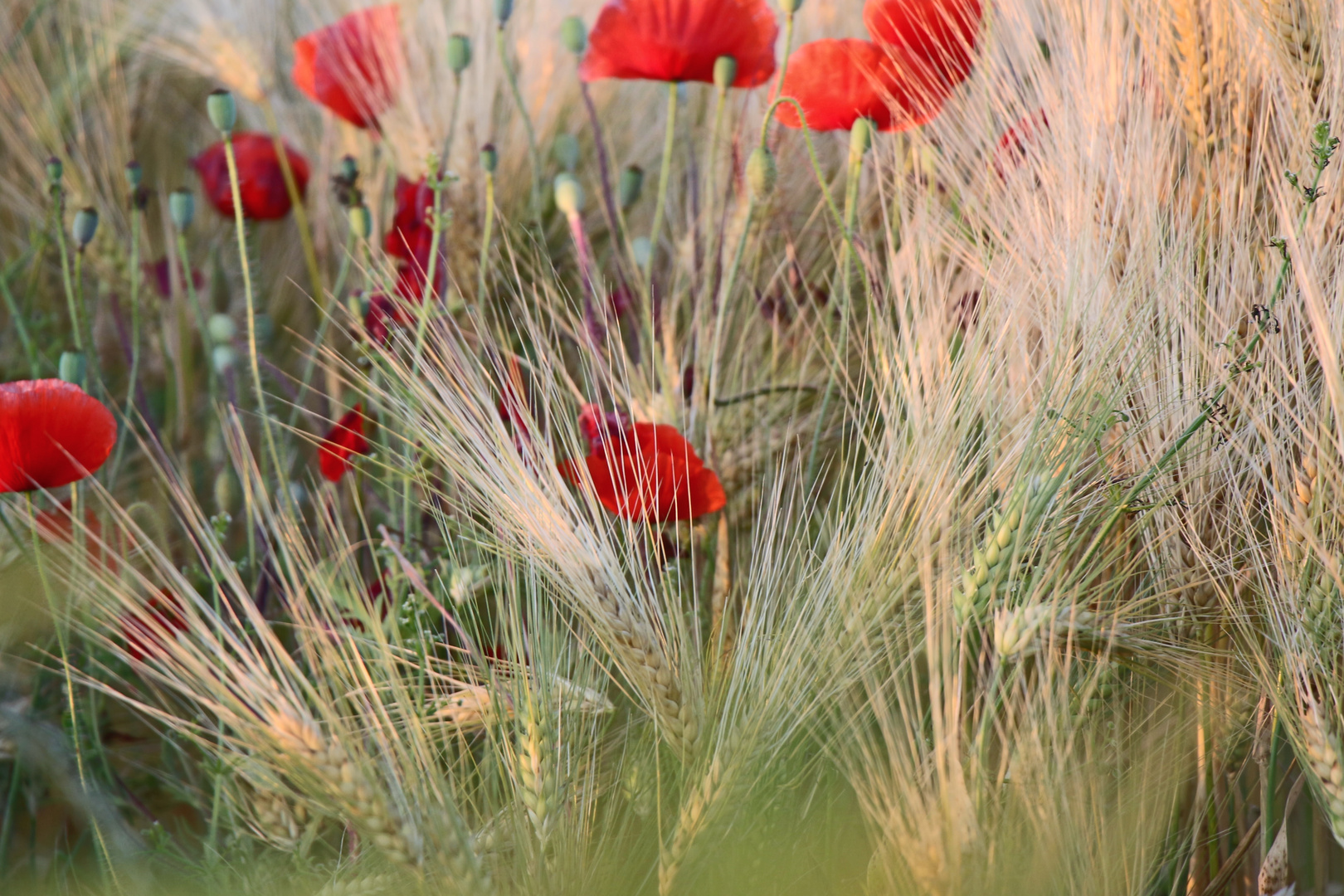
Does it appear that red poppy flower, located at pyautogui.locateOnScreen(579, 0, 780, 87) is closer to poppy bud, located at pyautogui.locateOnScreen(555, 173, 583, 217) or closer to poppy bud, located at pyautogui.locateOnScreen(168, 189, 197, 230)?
poppy bud, located at pyautogui.locateOnScreen(555, 173, 583, 217)

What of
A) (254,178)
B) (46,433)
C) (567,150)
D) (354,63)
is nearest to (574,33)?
(567,150)

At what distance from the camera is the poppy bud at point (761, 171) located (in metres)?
0.65

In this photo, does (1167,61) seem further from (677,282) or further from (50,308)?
Result: (50,308)

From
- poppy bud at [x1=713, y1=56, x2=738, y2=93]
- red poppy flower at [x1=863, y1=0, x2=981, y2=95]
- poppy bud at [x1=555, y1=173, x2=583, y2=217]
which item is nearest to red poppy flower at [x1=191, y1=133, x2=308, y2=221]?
poppy bud at [x1=555, y1=173, x2=583, y2=217]

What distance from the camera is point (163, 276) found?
3.35 ft

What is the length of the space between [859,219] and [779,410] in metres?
0.19

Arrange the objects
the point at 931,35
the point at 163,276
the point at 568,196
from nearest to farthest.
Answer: the point at 931,35
the point at 568,196
the point at 163,276

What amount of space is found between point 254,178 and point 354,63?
139 millimetres

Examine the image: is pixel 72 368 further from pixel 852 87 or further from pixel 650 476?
pixel 852 87

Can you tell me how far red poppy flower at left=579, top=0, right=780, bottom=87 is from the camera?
69cm

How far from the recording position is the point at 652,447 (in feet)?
1.77

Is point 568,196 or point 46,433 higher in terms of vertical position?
point 568,196

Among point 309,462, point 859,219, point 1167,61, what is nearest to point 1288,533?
point 1167,61

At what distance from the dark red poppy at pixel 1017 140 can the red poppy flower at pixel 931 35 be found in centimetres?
5
